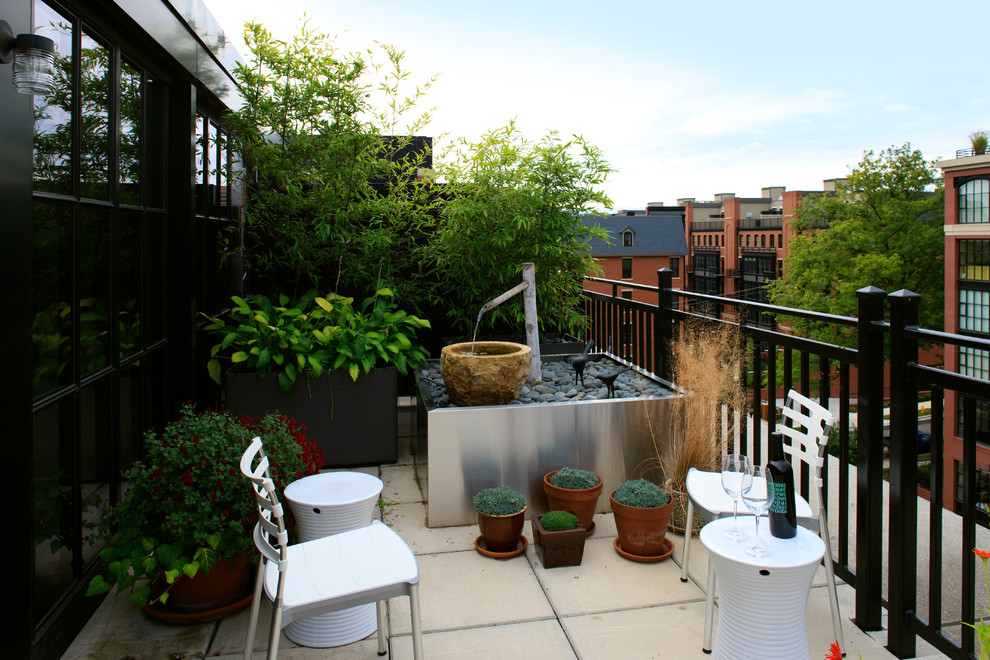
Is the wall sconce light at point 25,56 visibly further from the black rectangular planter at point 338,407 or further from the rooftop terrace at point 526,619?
the black rectangular planter at point 338,407

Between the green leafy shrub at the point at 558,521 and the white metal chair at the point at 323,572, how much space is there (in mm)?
960

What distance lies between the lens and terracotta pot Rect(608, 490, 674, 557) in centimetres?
282

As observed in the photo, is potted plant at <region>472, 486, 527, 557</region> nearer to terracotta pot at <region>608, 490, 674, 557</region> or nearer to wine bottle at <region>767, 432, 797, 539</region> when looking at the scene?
terracotta pot at <region>608, 490, 674, 557</region>

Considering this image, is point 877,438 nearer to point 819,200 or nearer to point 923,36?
point 923,36

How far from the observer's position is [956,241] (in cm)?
2616

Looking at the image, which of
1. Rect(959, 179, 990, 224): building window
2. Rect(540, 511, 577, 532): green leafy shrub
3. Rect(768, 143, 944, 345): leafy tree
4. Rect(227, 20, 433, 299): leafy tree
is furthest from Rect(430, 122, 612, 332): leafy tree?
Rect(959, 179, 990, 224): building window

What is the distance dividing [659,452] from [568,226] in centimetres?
187

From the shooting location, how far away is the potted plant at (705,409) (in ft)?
10.2

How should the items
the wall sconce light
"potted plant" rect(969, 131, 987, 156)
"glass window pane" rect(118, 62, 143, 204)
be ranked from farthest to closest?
"potted plant" rect(969, 131, 987, 156) < "glass window pane" rect(118, 62, 143, 204) < the wall sconce light

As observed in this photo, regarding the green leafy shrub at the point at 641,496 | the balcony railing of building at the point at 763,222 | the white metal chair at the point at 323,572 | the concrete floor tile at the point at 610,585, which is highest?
the balcony railing of building at the point at 763,222

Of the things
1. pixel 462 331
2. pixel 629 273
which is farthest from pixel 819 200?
pixel 462 331

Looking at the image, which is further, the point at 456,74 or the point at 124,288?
the point at 456,74

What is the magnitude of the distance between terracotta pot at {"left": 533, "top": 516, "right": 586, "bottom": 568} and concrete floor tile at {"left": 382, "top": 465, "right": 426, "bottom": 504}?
0.98 metres

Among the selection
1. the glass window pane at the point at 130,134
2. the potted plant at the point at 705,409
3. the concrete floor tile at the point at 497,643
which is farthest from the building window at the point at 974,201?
the glass window pane at the point at 130,134
